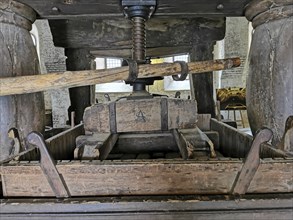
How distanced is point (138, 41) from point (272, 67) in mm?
758

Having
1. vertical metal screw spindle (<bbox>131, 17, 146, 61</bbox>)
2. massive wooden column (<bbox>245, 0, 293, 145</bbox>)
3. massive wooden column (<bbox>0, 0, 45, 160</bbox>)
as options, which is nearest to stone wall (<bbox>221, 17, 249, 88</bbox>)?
massive wooden column (<bbox>245, 0, 293, 145</bbox>)

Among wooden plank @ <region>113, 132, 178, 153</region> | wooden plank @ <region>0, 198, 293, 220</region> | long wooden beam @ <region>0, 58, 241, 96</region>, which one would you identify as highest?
long wooden beam @ <region>0, 58, 241, 96</region>

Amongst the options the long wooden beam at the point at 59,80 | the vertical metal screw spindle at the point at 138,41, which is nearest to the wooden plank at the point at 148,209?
the long wooden beam at the point at 59,80

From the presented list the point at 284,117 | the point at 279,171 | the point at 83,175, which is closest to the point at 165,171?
the point at 83,175

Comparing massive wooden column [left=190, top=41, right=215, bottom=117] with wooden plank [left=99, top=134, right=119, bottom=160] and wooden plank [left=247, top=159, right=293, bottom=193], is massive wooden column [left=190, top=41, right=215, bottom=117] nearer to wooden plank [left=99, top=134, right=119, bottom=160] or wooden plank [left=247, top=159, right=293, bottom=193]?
wooden plank [left=99, top=134, right=119, bottom=160]

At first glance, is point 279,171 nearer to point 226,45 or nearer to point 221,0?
point 221,0

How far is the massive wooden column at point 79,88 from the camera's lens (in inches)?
111

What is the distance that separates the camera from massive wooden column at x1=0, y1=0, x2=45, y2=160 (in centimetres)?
148

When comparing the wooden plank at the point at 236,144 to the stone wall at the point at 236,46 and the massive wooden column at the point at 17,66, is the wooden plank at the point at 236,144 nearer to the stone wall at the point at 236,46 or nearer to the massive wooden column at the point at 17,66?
the massive wooden column at the point at 17,66

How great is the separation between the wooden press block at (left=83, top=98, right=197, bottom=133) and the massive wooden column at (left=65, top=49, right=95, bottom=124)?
1359 mm

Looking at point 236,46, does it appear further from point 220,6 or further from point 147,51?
point 220,6

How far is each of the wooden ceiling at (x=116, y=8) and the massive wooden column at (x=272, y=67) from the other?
0.64 ft

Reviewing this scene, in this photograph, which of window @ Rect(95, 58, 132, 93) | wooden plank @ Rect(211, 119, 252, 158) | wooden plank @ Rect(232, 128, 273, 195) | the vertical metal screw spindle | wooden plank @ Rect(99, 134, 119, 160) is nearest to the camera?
wooden plank @ Rect(232, 128, 273, 195)

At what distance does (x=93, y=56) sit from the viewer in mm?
2898
